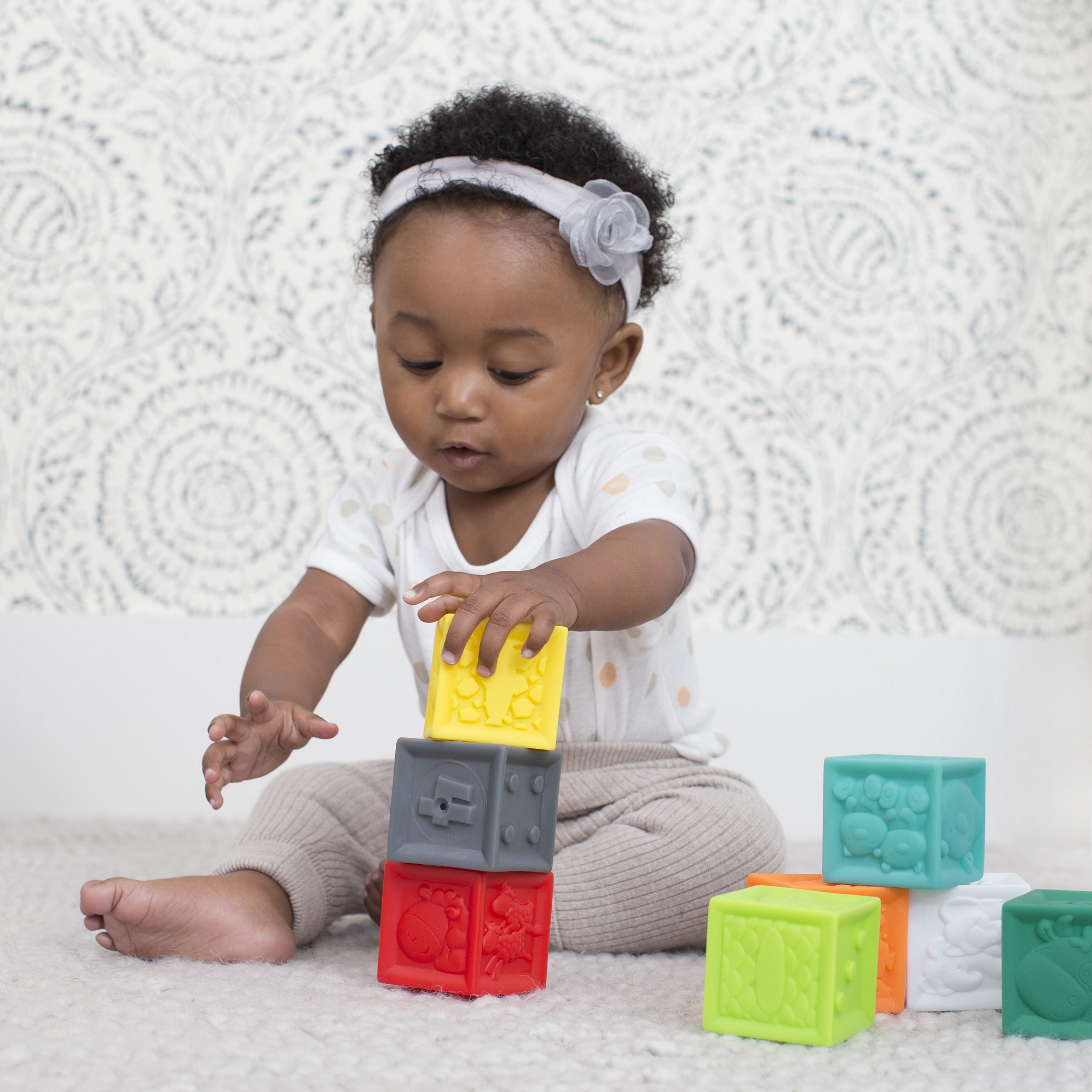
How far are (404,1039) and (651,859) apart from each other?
29cm

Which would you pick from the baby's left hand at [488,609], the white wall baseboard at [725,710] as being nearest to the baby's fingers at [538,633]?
the baby's left hand at [488,609]

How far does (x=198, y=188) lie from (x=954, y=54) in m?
0.94

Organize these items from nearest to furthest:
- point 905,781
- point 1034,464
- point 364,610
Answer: point 905,781
point 364,610
point 1034,464

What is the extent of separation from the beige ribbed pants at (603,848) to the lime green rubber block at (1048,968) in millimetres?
244

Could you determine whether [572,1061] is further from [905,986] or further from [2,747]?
[2,747]

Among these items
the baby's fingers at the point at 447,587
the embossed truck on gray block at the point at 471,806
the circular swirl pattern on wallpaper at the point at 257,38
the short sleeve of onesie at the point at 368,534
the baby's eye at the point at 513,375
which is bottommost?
the embossed truck on gray block at the point at 471,806

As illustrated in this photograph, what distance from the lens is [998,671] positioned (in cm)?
145

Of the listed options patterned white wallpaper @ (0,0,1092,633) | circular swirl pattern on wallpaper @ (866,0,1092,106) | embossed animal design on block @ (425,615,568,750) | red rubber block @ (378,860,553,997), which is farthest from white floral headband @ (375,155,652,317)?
circular swirl pattern on wallpaper @ (866,0,1092,106)

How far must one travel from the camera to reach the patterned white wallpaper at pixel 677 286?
1440mm

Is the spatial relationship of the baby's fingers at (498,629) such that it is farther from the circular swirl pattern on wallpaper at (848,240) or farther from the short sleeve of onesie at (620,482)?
the circular swirl pattern on wallpaper at (848,240)

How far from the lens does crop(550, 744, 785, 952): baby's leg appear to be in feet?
2.62

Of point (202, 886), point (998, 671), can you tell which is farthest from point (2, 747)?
point (998, 671)

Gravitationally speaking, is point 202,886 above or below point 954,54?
below

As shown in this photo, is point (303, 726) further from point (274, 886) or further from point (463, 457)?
point (463, 457)
